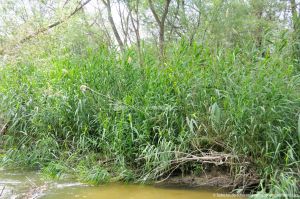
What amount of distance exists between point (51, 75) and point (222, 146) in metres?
3.48

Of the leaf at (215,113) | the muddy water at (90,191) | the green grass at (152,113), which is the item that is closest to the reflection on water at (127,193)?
the muddy water at (90,191)

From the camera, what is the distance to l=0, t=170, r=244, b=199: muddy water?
159 inches

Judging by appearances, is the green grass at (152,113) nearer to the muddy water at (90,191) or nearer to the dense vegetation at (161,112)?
the dense vegetation at (161,112)

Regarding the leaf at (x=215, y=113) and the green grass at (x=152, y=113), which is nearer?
the green grass at (x=152, y=113)

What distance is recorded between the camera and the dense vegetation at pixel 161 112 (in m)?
3.94

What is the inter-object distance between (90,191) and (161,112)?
4.70 ft

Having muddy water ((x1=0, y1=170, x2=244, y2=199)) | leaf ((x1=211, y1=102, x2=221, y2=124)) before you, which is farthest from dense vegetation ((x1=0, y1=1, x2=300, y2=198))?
muddy water ((x1=0, y1=170, x2=244, y2=199))

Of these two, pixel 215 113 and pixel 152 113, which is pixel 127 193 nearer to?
pixel 152 113

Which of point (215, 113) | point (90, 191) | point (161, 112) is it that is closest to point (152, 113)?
point (161, 112)

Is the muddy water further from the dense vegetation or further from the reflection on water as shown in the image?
the dense vegetation

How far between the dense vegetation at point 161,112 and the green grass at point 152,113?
16 millimetres

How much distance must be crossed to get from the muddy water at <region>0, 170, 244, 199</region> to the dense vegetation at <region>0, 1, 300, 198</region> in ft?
0.66

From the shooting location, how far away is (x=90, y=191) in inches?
169

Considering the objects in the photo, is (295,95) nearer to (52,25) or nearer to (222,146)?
(222,146)
